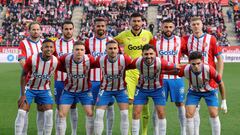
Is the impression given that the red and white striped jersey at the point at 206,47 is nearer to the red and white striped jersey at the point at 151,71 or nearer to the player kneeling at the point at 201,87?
the player kneeling at the point at 201,87

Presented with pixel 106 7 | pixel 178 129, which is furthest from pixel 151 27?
pixel 178 129

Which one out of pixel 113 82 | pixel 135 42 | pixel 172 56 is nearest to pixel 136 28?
pixel 135 42

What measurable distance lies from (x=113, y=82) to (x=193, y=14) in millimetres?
28519

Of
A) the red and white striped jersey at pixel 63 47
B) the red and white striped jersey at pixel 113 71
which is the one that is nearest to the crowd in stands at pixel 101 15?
the red and white striped jersey at pixel 63 47

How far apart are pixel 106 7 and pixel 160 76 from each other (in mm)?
29393

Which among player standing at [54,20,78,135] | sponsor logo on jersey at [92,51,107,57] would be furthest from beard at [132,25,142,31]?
player standing at [54,20,78,135]

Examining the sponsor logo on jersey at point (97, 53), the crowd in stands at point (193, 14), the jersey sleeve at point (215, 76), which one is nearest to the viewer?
the jersey sleeve at point (215, 76)

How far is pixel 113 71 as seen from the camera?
25.5ft

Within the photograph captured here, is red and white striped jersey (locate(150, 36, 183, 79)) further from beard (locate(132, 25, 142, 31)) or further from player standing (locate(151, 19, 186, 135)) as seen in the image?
beard (locate(132, 25, 142, 31))

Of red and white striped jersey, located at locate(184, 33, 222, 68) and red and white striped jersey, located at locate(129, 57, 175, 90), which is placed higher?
red and white striped jersey, located at locate(184, 33, 222, 68)

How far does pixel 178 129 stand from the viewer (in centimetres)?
938

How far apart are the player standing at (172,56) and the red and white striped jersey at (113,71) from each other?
0.95 meters

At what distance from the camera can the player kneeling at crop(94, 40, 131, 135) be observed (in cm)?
774

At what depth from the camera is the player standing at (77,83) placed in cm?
773
